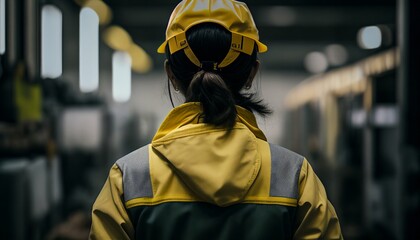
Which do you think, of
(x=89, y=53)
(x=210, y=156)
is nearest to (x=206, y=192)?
(x=210, y=156)

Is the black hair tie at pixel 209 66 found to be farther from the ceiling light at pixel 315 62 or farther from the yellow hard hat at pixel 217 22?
the ceiling light at pixel 315 62

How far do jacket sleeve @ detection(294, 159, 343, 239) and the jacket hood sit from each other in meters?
0.09

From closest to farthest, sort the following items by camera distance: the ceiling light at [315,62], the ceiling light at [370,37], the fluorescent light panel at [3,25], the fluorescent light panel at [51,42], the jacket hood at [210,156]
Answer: the jacket hood at [210,156], the fluorescent light panel at [3,25], the fluorescent light panel at [51,42], the ceiling light at [370,37], the ceiling light at [315,62]

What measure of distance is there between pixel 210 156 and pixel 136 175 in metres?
0.13

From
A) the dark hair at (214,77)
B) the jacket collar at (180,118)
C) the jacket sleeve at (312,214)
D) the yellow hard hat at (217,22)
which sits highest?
the yellow hard hat at (217,22)

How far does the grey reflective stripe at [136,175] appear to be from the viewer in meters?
1.12

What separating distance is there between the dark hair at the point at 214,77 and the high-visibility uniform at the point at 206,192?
24 millimetres

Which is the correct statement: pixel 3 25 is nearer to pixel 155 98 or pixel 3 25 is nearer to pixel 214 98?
pixel 155 98

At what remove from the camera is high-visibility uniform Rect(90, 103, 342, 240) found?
1.09 metres

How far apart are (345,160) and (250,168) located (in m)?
2.84

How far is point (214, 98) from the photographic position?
1126 mm

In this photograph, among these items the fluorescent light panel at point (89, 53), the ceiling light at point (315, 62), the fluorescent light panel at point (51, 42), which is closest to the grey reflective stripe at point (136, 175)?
the fluorescent light panel at point (51, 42)

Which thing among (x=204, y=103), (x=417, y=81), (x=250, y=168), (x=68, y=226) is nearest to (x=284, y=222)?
(x=250, y=168)

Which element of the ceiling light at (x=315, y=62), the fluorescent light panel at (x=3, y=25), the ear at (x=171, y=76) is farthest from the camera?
the ceiling light at (x=315, y=62)
